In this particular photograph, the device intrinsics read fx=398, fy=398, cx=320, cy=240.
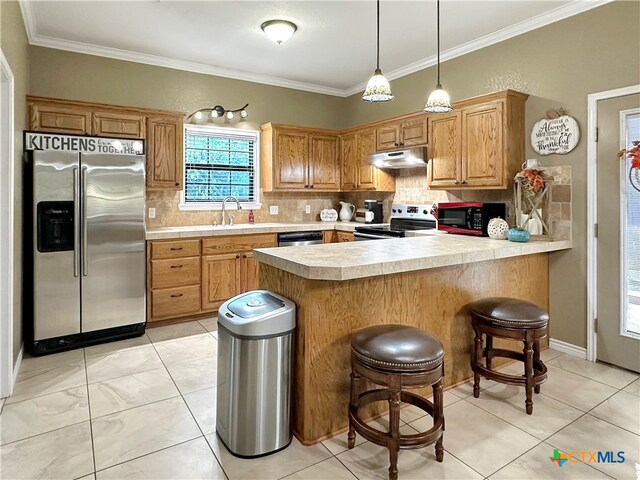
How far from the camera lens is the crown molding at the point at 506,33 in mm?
3194

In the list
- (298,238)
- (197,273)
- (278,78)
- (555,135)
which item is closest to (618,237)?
(555,135)

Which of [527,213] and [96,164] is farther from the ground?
[96,164]

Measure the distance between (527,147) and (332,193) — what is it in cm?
292

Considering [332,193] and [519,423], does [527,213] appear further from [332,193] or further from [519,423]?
[332,193]

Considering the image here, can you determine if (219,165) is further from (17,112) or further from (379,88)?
(379,88)

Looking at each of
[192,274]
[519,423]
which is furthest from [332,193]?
[519,423]

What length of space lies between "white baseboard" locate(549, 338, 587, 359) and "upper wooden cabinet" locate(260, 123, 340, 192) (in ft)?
10.6

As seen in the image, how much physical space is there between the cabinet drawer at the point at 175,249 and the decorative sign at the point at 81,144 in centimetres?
93

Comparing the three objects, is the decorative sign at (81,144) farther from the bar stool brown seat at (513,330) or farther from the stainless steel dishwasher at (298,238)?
the bar stool brown seat at (513,330)

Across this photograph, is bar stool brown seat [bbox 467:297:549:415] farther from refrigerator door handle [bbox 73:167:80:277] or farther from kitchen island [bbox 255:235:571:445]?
refrigerator door handle [bbox 73:167:80:277]

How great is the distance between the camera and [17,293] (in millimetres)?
3006

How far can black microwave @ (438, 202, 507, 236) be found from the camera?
12.0ft

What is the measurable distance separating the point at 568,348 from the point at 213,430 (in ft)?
9.68

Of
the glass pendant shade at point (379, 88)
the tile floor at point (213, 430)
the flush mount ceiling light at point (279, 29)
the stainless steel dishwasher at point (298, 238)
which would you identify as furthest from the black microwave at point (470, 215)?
the flush mount ceiling light at point (279, 29)
